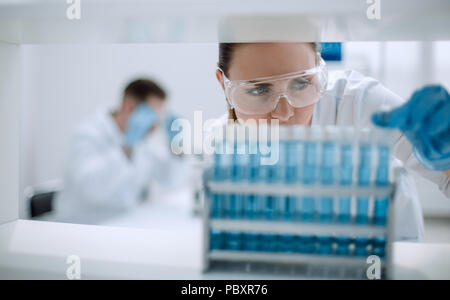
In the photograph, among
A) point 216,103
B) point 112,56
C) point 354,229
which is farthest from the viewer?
point 112,56

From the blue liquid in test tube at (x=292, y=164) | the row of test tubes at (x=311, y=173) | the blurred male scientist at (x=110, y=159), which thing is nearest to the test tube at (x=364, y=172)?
the row of test tubes at (x=311, y=173)

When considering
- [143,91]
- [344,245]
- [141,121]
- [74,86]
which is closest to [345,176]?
[344,245]

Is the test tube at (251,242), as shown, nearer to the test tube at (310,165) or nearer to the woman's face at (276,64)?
the test tube at (310,165)

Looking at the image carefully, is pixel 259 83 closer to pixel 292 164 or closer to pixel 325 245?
pixel 292 164

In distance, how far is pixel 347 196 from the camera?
635 millimetres

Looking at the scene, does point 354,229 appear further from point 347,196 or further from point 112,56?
point 112,56

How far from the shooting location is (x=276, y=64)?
83cm

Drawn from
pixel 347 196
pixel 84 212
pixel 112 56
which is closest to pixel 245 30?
pixel 347 196

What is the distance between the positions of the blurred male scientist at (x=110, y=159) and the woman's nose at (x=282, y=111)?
185cm

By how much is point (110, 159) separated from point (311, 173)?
2.40m

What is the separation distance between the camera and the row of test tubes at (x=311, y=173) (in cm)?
64

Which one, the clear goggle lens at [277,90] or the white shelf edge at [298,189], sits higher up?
the clear goggle lens at [277,90]

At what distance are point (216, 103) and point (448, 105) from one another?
612mm

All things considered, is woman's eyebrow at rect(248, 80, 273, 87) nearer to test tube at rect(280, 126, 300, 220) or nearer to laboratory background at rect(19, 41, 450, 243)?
test tube at rect(280, 126, 300, 220)
